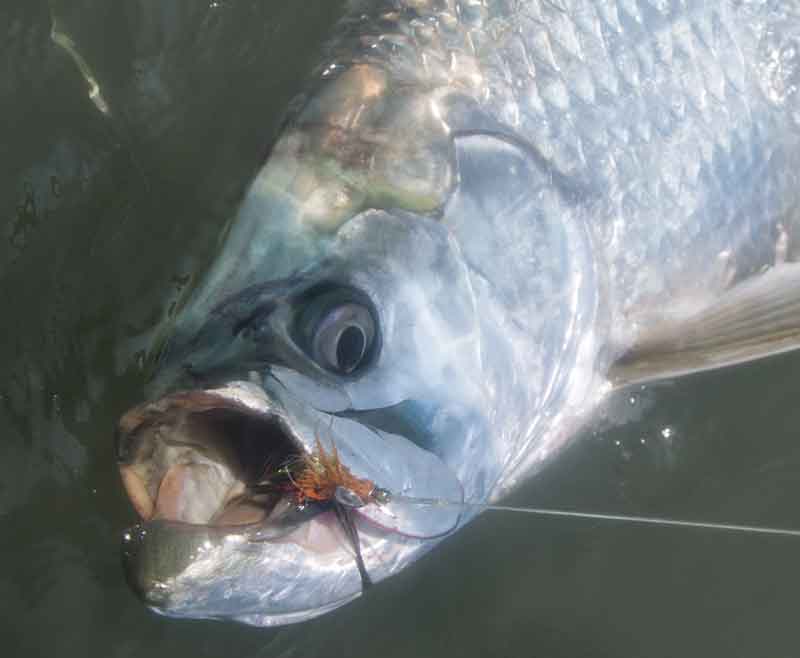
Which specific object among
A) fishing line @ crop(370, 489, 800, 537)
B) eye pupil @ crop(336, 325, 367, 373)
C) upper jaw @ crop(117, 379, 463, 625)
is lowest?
fishing line @ crop(370, 489, 800, 537)

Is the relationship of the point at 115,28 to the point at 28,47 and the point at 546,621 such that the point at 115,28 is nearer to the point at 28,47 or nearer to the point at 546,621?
→ the point at 28,47

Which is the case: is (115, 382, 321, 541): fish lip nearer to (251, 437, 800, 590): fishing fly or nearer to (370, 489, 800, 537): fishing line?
(251, 437, 800, 590): fishing fly

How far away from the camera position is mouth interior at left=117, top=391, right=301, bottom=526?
164cm

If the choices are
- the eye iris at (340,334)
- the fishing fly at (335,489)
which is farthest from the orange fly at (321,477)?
the eye iris at (340,334)

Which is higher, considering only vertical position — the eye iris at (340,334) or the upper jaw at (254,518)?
the eye iris at (340,334)

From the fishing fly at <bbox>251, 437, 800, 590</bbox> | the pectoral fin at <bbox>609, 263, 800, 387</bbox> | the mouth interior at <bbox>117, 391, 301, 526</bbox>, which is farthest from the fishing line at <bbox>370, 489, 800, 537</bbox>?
the pectoral fin at <bbox>609, 263, 800, 387</bbox>

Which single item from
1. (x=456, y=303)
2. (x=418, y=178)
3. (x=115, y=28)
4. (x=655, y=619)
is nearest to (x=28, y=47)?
(x=115, y=28)

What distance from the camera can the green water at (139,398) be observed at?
255cm

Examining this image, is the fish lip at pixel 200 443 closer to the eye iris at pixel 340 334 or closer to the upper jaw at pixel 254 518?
the upper jaw at pixel 254 518

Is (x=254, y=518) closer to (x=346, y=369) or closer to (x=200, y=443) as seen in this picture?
(x=200, y=443)

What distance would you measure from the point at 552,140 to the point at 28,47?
183cm

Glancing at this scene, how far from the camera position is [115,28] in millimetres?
3076

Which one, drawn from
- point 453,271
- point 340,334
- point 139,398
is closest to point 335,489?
point 340,334

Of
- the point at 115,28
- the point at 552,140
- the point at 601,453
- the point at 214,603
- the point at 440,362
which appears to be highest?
the point at 115,28
